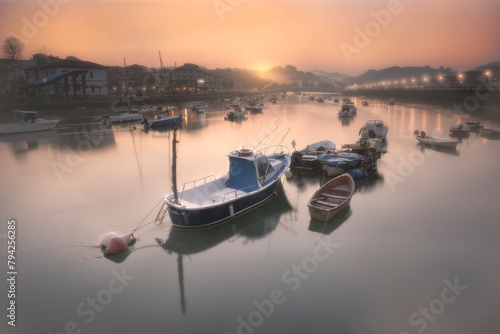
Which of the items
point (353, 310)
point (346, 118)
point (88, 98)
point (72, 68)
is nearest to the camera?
point (353, 310)

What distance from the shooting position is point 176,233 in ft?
42.3

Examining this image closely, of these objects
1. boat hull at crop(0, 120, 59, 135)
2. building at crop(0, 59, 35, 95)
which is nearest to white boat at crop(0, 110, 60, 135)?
boat hull at crop(0, 120, 59, 135)

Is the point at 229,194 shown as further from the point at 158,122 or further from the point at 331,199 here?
the point at 158,122

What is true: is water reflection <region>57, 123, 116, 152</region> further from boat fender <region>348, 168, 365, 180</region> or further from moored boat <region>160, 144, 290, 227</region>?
boat fender <region>348, 168, 365, 180</region>

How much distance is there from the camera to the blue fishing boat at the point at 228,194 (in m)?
12.6

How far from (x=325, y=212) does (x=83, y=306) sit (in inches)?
366

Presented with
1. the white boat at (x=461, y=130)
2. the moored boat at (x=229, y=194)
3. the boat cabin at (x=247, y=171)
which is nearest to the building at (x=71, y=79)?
the boat cabin at (x=247, y=171)

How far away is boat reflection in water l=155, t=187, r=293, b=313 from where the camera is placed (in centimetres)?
1196

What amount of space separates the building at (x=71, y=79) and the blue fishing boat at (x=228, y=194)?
203 ft

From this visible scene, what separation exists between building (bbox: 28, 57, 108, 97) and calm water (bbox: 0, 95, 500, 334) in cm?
5325

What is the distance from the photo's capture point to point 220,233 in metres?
13.0

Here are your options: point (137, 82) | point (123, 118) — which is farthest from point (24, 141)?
point (137, 82)

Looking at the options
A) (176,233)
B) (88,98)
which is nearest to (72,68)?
(88,98)

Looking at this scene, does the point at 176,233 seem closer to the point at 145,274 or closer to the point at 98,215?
the point at 145,274
